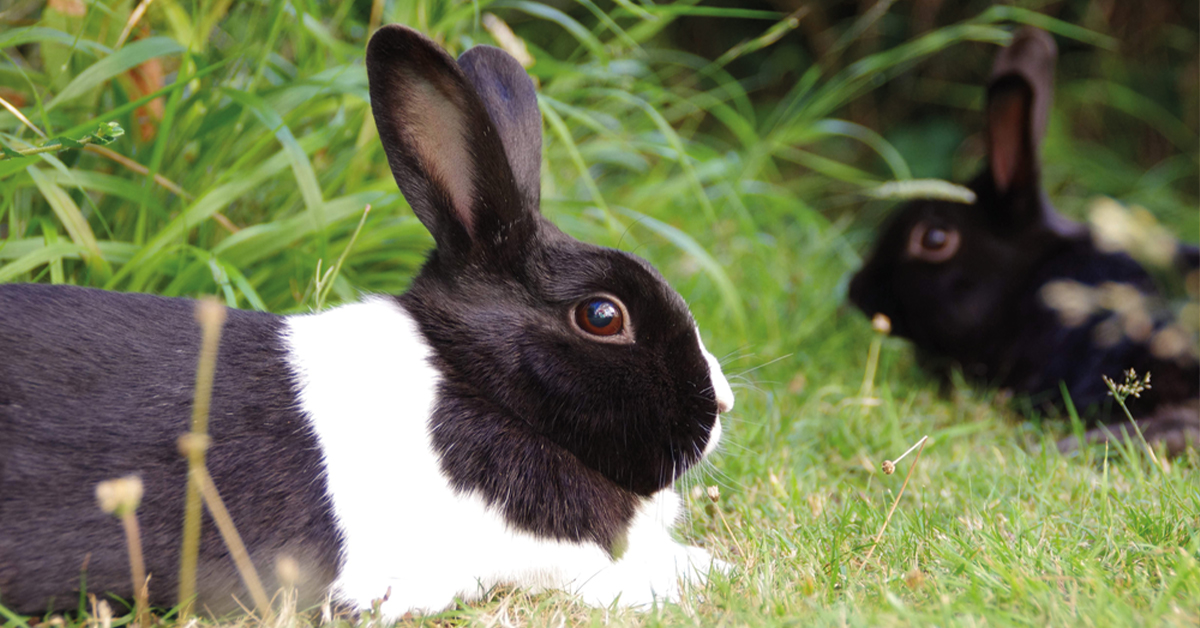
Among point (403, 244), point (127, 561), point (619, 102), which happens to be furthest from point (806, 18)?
point (127, 561)

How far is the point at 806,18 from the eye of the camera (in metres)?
6.44

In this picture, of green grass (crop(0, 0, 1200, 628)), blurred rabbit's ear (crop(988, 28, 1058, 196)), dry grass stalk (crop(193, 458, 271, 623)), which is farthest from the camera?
blurred rabbit's ear (crop(988, 28, 1058, 196))

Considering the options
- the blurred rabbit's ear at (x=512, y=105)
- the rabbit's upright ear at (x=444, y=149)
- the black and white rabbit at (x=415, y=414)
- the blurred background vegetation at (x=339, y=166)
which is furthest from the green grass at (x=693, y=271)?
the rabbit's upright ear at (x=444, y=149)

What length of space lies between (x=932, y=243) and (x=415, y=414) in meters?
2.47

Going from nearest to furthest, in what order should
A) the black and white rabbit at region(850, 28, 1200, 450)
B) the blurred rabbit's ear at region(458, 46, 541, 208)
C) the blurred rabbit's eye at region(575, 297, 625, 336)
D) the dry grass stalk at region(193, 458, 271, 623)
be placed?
the dry grass stalk at region(193, 458, 271, 623) < the blurred rabbit's eye at region(575, 297, 625, 336) < the blurred rabbit's ear at region(458, 46, 541, 208) < the black and white rabbit at region(850, 28, 1200, 450)

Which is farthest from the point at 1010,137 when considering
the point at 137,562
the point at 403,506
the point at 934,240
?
the point at 137,562

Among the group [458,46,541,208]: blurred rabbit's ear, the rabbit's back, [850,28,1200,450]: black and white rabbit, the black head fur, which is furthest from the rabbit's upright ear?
[850,28,1200,450]: black and white rabbit

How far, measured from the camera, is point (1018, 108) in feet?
11.5

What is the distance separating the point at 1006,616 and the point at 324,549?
1.20 m

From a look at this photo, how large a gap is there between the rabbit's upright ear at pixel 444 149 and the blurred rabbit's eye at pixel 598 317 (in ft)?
0.63

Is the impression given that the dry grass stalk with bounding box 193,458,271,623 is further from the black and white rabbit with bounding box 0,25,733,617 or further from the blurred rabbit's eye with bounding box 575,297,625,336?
the blurred rabbit's eye with bounding box 575,297,625,336

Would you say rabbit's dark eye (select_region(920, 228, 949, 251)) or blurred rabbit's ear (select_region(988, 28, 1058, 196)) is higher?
blurred rabbit's ear (select_region(988, 28, 1058, 196))

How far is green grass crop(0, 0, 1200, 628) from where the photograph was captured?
1854mm

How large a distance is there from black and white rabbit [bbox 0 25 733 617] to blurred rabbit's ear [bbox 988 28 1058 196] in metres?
1.97
